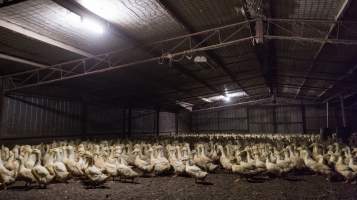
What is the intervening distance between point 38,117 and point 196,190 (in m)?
12.5

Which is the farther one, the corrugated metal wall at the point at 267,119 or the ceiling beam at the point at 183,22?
the corrugated metal wall at the point at 267,119

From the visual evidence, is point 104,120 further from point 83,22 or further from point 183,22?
point 183,22

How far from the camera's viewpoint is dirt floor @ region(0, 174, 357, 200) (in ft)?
24.9

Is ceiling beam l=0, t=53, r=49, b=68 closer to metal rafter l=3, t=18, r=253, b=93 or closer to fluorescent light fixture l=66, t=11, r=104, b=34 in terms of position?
metal rafter l=3, t=18, r=253, b=93

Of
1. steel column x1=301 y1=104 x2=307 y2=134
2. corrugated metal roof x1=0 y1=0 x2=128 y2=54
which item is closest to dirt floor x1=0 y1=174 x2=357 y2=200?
corrugated metal roof x1=0 y1=0 x2=128 y2=54

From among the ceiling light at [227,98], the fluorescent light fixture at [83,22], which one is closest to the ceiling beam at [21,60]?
the fluorescent light fixture at [83,22]

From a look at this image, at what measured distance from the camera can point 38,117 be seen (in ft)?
54.5

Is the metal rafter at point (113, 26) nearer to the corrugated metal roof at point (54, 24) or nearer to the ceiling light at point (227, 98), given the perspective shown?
the corrugated metal roof at point (54, 24)

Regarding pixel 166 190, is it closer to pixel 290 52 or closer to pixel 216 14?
pixel 216 14

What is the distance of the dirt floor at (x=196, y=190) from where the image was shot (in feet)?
24.9

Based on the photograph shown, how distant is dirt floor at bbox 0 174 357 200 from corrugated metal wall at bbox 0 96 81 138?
293 inches

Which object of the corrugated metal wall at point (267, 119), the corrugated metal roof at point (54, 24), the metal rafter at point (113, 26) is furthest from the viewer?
the corrugated metal wall at point (267, 119)

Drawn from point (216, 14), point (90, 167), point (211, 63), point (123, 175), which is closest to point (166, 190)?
point (123, 175)

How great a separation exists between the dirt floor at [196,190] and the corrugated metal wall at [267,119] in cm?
2700
